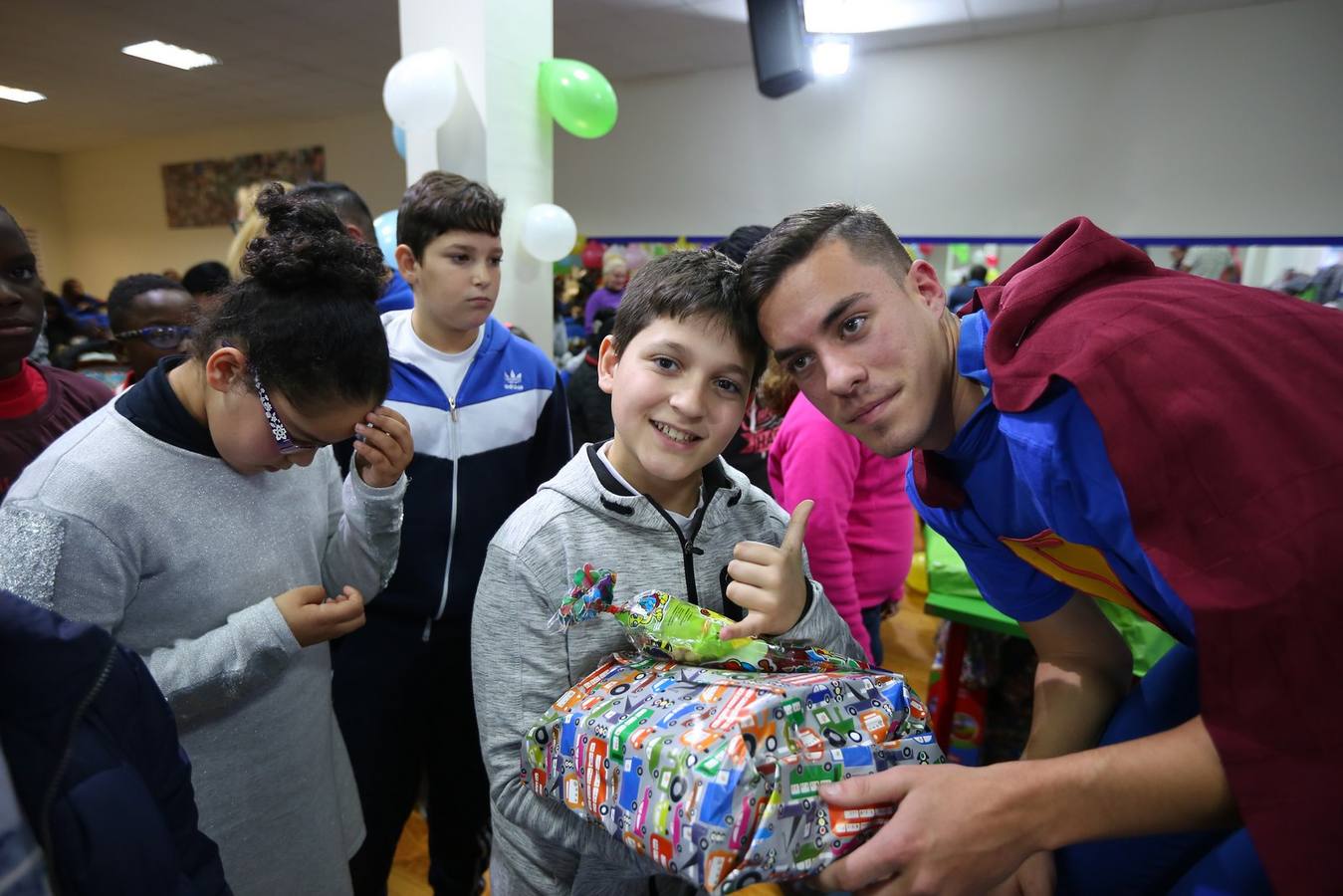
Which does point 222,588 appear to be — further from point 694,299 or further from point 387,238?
point 387,238

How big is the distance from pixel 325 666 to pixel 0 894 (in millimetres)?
811

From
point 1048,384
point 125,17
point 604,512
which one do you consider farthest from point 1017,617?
point 125,17

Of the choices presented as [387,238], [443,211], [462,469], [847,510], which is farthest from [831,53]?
[462,469]

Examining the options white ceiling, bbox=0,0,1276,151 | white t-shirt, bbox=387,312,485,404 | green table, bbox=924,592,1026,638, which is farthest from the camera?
white ceiling, bbox=0,0,1276,151

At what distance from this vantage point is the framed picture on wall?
32.6 ft

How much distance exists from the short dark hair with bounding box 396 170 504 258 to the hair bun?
66 centimetres

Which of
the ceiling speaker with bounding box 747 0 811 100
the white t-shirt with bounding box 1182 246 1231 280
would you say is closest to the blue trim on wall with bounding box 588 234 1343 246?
the white t-shirt with bounding box 1182 246 1231 280

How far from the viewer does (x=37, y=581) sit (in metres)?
0.89

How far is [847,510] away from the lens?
190cm

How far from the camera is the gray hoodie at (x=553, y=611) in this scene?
1.02 metres

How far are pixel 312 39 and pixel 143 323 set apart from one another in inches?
226

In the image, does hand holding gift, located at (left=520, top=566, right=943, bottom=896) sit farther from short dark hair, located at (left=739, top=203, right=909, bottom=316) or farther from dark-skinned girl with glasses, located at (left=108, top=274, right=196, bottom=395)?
dark-skinned girl with glasses, located at (left=108, top=274, right=196, bottom=395)

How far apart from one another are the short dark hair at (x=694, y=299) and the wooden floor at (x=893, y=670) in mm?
1700

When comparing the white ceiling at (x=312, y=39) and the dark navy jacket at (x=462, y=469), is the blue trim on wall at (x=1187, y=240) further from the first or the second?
the dark navy jacket at (x=462, y=469)
